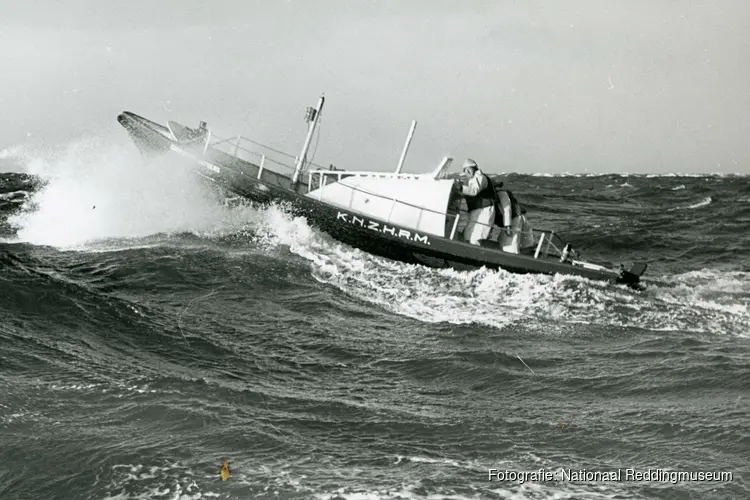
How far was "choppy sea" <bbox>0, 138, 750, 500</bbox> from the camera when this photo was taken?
21.9 ft

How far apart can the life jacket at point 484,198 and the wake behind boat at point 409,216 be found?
11cm

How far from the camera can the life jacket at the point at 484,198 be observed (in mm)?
17578

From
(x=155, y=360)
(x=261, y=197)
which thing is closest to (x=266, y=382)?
(x=155, y=360)

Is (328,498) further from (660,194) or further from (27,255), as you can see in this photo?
(660,194)

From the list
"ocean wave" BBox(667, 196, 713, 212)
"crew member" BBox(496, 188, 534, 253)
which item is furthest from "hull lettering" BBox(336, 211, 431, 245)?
"ocean wave" BBox(667, 196, 713, 212)

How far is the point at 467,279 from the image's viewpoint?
1634 centimetres

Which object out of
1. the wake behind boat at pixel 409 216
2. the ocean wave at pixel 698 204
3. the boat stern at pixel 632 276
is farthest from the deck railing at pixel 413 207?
the ocean wave at pixel 698 204

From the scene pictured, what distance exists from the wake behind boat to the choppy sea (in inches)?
18.2

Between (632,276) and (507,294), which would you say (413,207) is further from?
(632,276)

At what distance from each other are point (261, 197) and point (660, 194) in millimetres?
34024

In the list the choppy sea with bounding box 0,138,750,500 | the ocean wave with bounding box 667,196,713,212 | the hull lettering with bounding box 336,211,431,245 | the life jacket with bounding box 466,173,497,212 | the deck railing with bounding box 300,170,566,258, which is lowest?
the choppy sea with bounding box 0,138,750,500

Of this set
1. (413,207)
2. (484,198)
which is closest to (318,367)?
(413,207)

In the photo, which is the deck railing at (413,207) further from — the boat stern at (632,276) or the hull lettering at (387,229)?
the boat stern at (632,276)

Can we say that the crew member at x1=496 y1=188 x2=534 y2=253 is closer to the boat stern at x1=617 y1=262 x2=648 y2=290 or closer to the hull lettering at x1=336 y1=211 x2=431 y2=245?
the hull lettering at x1=336 y1=211 x2=431 y2=245
